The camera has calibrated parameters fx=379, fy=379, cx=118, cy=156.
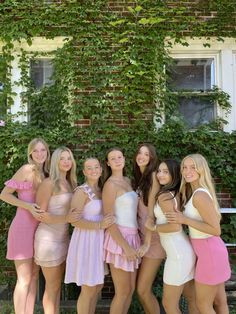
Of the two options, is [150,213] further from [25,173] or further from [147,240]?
[25,173]

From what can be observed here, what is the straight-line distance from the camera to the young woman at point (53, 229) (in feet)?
13.0

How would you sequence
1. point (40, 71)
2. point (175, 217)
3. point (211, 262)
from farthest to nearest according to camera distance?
point (40, 71), point (175, 217), point (211, 262)

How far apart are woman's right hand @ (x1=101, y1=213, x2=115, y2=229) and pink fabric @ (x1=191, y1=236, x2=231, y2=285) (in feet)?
2.80

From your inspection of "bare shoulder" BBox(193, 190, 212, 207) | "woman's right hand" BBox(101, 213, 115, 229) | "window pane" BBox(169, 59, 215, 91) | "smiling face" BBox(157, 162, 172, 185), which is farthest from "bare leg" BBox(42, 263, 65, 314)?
"window pane" BBox(169, 59, 215, 91)

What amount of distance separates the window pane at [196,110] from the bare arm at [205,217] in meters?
3.21

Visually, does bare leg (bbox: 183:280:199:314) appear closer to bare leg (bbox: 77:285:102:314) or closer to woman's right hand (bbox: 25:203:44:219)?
bare leg (bbox: 77:285:102:314)

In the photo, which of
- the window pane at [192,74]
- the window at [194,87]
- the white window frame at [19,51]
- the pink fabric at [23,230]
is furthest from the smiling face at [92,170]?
the window pane at [192,74]

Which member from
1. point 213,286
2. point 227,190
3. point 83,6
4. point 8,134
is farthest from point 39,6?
point 213,286

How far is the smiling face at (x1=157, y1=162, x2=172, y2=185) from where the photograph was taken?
388cm

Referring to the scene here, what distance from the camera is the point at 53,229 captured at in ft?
13.2

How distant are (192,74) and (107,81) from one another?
5.11 ft

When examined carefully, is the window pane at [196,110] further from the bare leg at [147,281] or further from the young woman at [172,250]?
the bare leg at [147,281]

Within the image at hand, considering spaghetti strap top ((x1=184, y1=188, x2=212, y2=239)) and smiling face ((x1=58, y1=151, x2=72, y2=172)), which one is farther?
smiling face ((x1=58, y1=151, x2=72, y2=172))

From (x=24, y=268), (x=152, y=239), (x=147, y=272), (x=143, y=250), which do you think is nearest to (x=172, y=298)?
(x=147, y=272)
